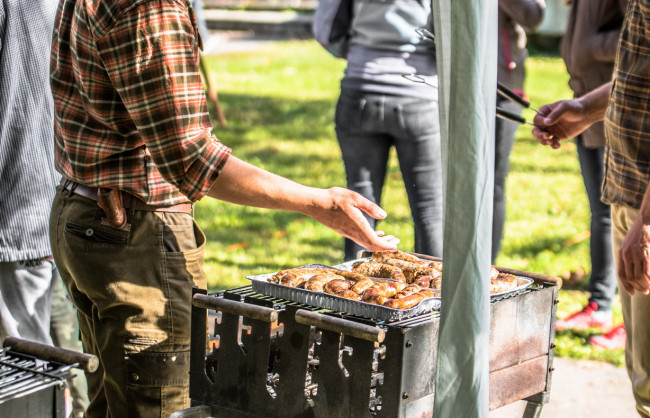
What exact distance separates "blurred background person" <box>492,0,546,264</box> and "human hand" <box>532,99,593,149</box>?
4.00 feet

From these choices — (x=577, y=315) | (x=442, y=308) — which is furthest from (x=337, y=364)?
(x=577, y=315)

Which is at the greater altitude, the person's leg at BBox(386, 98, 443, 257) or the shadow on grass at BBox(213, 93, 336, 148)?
the person's leg at BBox(386, 98, 443, 257)

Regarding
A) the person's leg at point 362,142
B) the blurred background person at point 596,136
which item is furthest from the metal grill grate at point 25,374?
the blurred background person at point 596,136

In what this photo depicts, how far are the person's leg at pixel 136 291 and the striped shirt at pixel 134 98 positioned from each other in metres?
0.13

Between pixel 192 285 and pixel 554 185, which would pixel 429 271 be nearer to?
pixel 192 285

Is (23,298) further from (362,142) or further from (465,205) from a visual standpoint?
(465,205)

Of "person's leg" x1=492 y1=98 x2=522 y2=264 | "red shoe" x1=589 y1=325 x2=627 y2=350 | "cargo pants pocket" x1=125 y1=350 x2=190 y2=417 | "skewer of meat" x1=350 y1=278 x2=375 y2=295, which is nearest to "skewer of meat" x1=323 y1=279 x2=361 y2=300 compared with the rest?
"skewer of meat" x1=350 y1=278 x2=375 y2=295

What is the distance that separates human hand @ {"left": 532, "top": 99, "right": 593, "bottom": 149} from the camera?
3758 mm

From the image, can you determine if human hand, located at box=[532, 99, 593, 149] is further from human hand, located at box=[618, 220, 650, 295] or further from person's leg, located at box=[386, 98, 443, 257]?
A: human hand, located at box=[618, 220, 650, 295]

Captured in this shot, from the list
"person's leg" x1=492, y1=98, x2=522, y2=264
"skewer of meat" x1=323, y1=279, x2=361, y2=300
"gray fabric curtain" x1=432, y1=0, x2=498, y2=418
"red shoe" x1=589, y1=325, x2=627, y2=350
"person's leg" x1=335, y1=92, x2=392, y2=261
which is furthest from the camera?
"person's leg" x1=492, y1=98, x2=522, y2=264

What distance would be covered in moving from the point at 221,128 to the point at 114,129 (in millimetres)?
8136

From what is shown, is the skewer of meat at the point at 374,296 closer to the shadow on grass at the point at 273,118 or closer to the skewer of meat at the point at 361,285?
the skewer of meat at the point at 361,285

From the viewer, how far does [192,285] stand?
119 inches

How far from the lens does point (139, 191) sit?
2834mm
